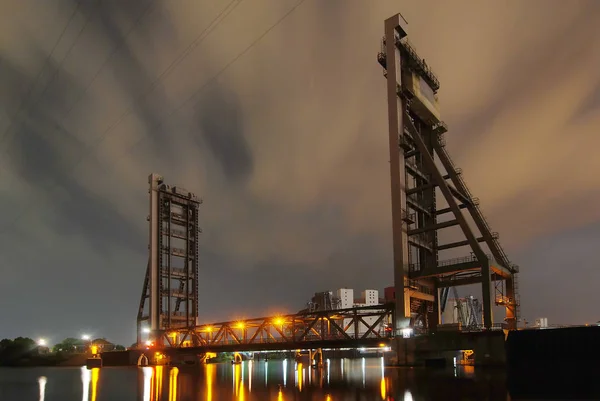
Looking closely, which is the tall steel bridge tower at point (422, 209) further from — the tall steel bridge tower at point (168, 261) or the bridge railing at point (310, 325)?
the tall steel bridge tower at point (168, 261)

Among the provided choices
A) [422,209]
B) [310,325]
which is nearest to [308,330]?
[310,325]

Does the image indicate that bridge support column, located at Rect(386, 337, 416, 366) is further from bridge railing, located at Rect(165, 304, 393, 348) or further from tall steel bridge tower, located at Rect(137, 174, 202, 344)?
tall steel bridge tower, located at Rect(137, 174, 202, 344)

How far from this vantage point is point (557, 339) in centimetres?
Answer: 4428

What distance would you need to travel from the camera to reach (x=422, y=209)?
226 feet

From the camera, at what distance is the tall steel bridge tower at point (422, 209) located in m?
60.0

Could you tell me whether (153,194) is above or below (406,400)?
above

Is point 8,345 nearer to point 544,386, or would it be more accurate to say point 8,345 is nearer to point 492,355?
point 492,355

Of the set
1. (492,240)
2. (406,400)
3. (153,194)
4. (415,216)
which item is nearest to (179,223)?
(153,194)

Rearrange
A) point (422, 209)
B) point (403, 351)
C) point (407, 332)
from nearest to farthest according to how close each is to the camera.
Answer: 1. point (403, 351)
2. point (407, 332)
3. point (422, 209)

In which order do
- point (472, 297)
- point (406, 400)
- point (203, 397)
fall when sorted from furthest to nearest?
point (472, 297)
point (203, 397)
point (406, 400)

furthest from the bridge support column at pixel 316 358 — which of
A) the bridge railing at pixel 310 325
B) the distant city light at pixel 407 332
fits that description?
the distant city light at pixel 407 332

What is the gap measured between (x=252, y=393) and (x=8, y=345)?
540 ft

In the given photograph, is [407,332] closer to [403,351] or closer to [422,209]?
[403,351]

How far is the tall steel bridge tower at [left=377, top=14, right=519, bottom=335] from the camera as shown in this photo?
6003 cm
